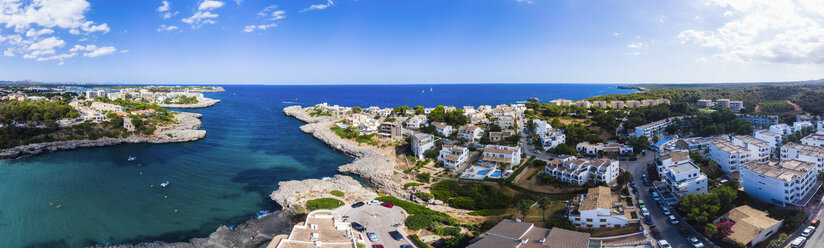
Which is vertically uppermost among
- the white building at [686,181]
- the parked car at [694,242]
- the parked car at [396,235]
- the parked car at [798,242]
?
the white building at [686,181]

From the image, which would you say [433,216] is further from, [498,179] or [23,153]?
[23,153]

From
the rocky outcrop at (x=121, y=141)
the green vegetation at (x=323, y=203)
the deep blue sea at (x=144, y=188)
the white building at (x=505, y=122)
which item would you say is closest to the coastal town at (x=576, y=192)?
the green vegetation at (x=323, y=203)

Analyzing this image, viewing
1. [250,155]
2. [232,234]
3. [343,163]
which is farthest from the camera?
[250,155]

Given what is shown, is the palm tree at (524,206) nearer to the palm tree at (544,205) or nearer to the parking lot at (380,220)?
the palm tree at (544,205)

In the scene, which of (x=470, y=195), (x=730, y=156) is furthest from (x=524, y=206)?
(x=730, y=156)

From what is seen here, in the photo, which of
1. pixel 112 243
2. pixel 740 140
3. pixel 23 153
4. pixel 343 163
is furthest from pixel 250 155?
pixel 740 140

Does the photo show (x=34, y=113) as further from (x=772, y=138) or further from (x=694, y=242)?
(x=772, y=138)

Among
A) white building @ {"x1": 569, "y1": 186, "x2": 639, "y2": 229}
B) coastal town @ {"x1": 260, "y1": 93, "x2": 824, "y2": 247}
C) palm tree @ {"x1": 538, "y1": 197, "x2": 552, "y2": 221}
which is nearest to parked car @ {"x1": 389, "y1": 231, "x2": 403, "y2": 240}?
coastal town @ {"x1": 260, "y1": 93, "x2": 824, "y2": 247}
